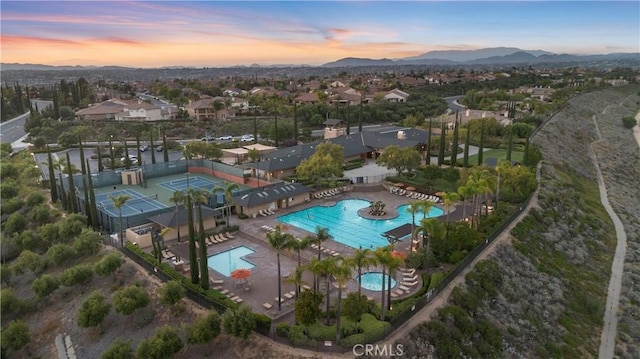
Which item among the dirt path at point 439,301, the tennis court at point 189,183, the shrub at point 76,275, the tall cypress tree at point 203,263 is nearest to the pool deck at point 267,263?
the tall cypress tree at point 203,263

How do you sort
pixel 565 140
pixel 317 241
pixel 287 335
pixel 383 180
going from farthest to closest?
pixel 565 140 → pixel 383 180 → pixel 317 241 → pixel 287 335

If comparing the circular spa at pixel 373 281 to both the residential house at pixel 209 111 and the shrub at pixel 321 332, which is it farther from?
the residential house at pixel 209 111

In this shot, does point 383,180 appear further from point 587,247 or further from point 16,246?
point 16,246

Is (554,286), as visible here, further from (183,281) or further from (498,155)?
(498,155)

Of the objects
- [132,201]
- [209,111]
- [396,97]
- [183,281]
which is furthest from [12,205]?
[396,97]

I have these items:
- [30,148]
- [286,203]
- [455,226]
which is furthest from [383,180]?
[30,148]

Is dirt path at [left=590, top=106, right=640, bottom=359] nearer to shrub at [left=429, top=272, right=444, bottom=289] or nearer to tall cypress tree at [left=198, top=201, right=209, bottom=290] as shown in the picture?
shrub at [left=429, top=272, right=444, bottom=289]

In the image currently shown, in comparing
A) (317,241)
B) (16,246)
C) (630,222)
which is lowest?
(630,222)
